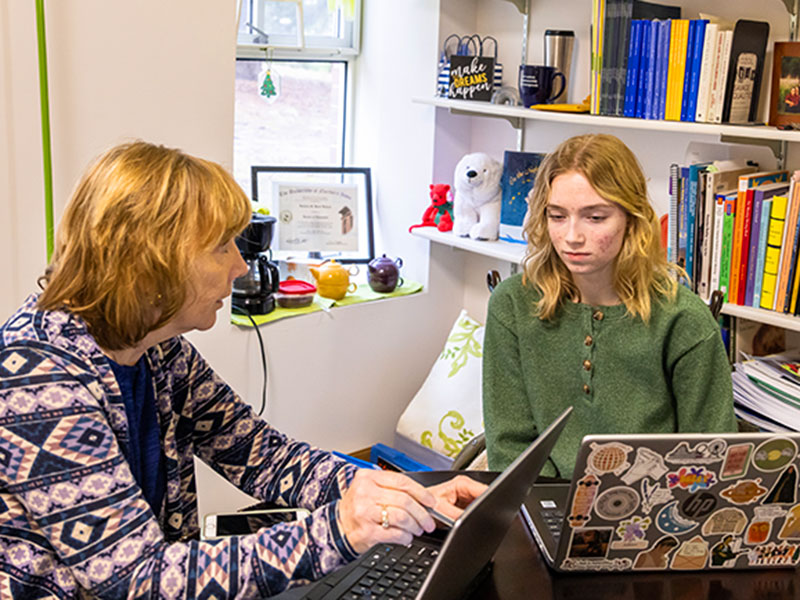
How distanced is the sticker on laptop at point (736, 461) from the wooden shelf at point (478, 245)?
1.61m

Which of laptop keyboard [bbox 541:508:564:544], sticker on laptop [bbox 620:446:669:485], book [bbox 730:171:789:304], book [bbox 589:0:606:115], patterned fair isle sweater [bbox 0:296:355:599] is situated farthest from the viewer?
book [bbox 589:0:606:115]

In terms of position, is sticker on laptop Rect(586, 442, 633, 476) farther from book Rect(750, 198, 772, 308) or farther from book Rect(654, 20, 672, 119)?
book Rect(654, 20, 672, 119)

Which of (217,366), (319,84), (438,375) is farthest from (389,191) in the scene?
(217,366)

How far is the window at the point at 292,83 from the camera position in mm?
3088

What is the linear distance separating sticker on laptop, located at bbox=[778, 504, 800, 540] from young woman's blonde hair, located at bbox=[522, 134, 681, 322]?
2.00 feet

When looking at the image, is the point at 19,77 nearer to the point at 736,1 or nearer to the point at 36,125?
the point at 36,125

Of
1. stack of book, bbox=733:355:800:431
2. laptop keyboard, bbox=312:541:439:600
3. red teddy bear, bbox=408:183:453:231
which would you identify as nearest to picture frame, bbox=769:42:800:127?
stack of book, bbox=733:355:800:431

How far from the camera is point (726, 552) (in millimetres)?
1308

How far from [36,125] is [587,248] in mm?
1231

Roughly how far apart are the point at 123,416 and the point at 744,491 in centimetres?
81

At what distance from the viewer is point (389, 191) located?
3328 mm

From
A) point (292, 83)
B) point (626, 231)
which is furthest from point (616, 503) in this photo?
point (292, 83)

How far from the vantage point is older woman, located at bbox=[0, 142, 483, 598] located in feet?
3.55

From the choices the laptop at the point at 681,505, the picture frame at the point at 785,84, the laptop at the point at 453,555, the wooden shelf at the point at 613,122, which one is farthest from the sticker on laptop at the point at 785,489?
the picture frame at the point at 785,84
